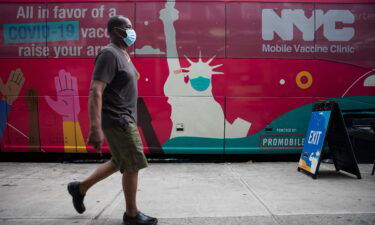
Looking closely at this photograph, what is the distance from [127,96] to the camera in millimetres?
2904

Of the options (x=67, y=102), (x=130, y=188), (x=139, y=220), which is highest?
(x=67, y=102)

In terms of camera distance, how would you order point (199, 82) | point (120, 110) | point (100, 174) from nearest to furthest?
point (120, 110) → point (100, 174) → point (199, 82)

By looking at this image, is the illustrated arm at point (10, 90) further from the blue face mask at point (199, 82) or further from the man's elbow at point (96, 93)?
the man's elbow at point (96, 93)

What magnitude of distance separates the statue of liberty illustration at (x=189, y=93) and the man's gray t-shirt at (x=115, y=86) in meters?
2.99

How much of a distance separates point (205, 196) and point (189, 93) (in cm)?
244

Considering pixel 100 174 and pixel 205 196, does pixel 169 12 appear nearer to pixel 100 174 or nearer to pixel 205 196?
pixel 205 196

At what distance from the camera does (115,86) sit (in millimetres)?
2875

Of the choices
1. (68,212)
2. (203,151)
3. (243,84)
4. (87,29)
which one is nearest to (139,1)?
(87,29)

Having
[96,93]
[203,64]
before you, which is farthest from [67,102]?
[96,93]

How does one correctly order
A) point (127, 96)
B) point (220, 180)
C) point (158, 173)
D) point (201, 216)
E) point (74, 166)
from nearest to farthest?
point (127, 96) → point (201, 216) → point (220, 180) → point (158, 173) → point (74, 166)

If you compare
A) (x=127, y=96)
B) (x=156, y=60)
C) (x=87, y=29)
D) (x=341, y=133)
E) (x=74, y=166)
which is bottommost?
(x=74, y=166)

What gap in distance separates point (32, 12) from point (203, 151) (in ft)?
13.5

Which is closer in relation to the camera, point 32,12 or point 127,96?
point 127,96

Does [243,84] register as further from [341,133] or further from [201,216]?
[201,216]
